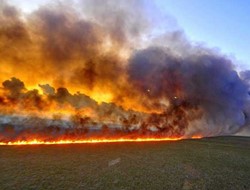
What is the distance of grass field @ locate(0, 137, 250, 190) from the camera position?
31.2m

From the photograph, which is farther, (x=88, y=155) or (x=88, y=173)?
(x=88, y=155)

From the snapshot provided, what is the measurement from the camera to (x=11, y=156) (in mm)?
45281

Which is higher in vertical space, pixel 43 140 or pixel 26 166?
pixel 43 140

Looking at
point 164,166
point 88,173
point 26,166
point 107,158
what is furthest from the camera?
point 107,158

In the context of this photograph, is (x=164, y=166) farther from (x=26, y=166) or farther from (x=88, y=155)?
(x=26, y=166)

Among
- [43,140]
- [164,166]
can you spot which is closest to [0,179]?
[164,166]

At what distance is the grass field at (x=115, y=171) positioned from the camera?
31.2m

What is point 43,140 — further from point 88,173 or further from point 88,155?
point 88,173

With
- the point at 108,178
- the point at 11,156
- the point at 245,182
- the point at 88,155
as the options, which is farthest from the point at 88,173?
the point at 245,182

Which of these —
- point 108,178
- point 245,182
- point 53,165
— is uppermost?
point 53,165

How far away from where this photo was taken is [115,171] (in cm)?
3781

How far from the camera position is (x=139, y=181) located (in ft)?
108

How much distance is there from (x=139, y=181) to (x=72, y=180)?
8.70 meters

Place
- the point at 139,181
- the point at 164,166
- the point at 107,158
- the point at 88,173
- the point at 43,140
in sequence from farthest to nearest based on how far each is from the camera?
the point at 43,140 < the point at 107,158 < the point at 164,166 < the point at 88,173 < the point at 139,181
